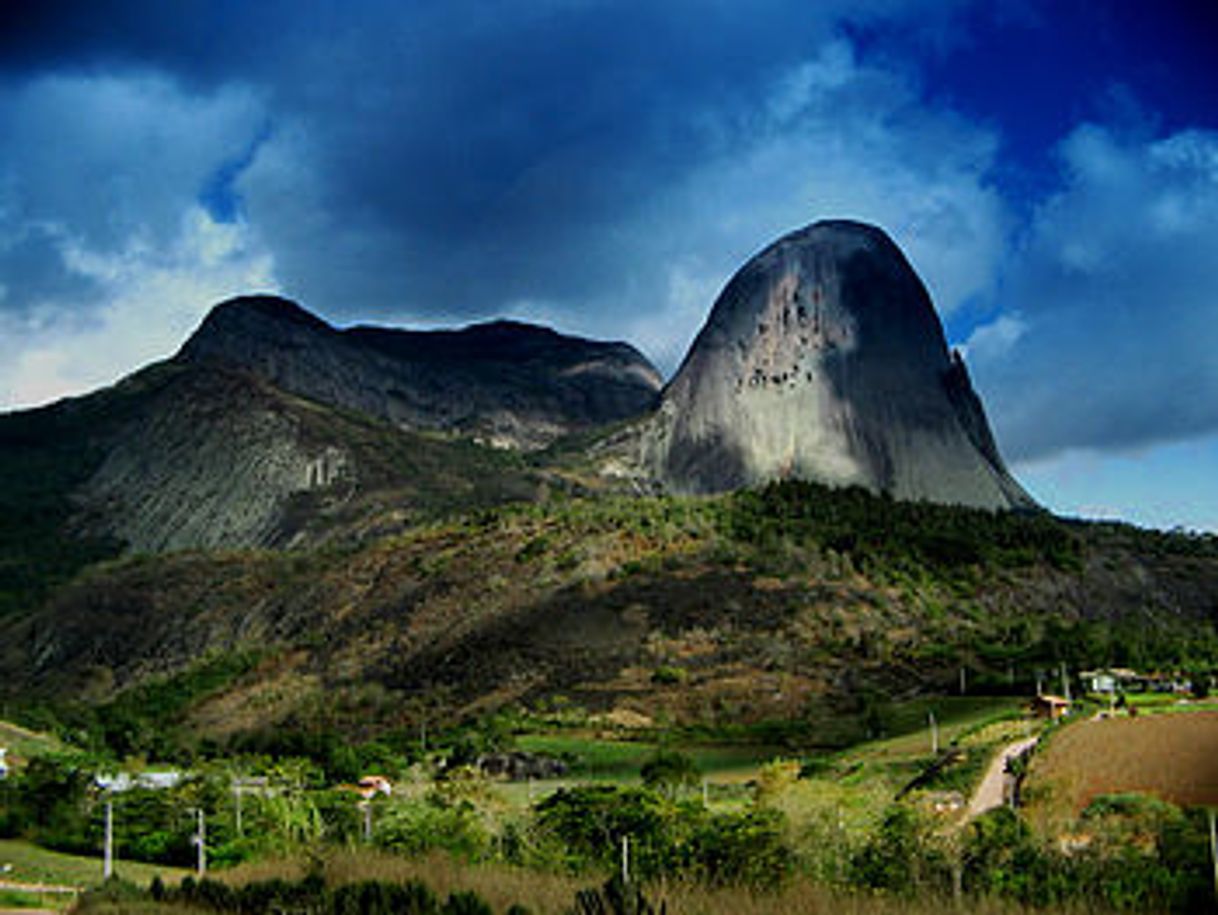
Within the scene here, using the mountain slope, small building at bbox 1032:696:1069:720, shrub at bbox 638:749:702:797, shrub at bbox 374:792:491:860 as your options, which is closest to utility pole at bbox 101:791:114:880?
shrub at bbox 374:792:491:860

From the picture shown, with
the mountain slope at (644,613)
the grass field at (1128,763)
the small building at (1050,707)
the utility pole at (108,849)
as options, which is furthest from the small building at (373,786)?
the small building at (1050,707)

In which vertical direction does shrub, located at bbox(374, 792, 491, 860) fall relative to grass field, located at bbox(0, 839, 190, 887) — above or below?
above

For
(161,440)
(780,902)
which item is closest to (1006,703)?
(780,902)

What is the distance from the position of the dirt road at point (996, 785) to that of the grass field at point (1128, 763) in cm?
105

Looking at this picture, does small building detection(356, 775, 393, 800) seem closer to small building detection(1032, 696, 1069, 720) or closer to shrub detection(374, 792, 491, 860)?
shrub detection(374, 792, 491, 860)

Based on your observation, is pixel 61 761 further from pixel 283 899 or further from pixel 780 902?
pixel 780 902

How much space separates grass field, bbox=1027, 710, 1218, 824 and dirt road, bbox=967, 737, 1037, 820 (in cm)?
105

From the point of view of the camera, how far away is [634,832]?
33.8m

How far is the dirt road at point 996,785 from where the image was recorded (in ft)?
134

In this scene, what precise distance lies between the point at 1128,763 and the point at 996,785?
4462 millimetres

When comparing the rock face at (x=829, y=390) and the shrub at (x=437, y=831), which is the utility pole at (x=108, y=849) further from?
the rock face at (x=829, y=390)

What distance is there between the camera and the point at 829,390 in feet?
558

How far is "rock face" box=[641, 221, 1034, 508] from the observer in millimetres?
163500

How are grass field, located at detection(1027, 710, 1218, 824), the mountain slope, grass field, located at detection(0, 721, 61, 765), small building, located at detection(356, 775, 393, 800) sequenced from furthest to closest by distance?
1. the mountain slope
2. grass field, located at detection(0, 721, 61, 765)
3. small building, located at detection(356, 775, 393, 800)
4. grass field, located at detection(1027, 710, 1218, 824)
